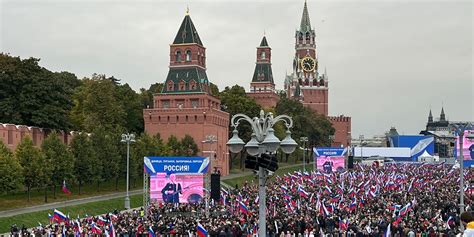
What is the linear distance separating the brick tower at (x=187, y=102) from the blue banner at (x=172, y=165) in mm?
45879

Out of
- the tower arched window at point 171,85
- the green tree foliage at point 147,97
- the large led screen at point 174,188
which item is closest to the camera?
the large led screen at point 174,188

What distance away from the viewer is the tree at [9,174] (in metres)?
46.9

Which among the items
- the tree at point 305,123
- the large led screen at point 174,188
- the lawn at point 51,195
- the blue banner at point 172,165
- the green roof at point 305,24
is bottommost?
the lawn at point 51,195

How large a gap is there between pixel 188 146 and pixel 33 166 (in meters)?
33.4

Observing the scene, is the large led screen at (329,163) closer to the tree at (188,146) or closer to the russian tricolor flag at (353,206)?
the tree at (188,146)

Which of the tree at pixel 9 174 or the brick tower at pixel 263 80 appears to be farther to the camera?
the brick tower at pixel 263 80

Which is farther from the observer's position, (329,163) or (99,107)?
(99,107)

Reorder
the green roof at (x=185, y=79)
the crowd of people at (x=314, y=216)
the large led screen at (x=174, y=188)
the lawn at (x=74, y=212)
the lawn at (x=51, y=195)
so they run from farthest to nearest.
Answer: the green roof at (x=185, y=79) < the lawn at (x=51, y=195) < the lawn at (x=74, y=212) < the large led screen at (x=174, y=188) < the crowd of people at (x=314, y=216)

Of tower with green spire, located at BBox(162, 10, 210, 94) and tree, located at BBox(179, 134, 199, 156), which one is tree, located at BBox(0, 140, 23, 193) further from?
tower with green spire, located at BBox(162, 10, 210, 94)

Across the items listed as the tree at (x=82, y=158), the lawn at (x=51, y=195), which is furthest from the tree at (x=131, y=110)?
the tree at (x=82, y=158)

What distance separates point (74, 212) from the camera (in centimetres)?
4872

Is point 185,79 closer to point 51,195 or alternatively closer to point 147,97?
point 147,97

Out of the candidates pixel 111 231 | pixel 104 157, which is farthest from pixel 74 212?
pixel 111 231

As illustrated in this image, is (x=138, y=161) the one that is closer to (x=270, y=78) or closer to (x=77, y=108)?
(x=77, y=108)
